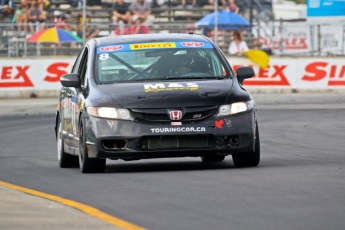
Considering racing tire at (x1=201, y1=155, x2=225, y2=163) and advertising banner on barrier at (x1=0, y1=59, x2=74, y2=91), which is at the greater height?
racing tire at (x1=201, y1=155, x2=225, y2=163)

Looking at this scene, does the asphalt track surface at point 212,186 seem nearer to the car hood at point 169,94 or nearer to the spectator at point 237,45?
the car hood at point 169,94

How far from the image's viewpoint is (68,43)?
28078 millimetres

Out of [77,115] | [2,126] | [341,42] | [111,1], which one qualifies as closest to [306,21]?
[341,42]

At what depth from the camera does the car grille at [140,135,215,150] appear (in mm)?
10578

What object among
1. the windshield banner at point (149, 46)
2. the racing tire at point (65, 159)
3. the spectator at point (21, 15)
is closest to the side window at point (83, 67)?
the windshield banner at point (149, 46)

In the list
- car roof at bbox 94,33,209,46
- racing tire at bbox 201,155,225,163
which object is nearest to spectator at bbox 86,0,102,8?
car roof at bbox 94,33,209,46

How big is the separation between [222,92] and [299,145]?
4.35m

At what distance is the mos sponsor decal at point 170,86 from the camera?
10812 mm

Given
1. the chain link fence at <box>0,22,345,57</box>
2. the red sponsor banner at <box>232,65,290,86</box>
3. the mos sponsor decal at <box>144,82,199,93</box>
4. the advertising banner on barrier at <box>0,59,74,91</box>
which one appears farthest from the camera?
the red sponsor banner at <box>232,65,290,86</box>

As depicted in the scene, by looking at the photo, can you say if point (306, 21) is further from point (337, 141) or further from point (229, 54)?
point (337, 141)

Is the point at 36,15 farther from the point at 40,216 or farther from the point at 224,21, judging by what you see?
the point at 40,216

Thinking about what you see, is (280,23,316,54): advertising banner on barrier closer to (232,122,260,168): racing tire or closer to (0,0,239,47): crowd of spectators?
(0,0,239,47): crowd of spectators

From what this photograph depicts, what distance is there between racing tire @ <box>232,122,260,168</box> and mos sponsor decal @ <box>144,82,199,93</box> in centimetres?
82

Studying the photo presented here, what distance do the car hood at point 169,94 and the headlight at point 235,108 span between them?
7 centimetres
